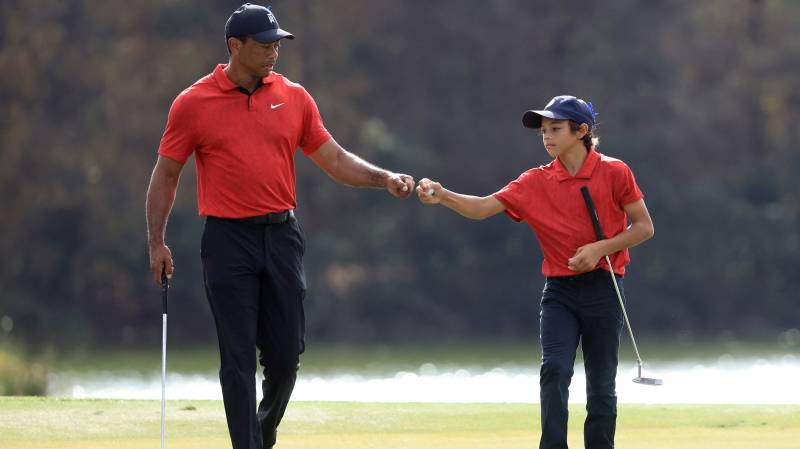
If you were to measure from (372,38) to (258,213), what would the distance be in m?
29.0

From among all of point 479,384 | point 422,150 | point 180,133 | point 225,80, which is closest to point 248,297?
point 180,133

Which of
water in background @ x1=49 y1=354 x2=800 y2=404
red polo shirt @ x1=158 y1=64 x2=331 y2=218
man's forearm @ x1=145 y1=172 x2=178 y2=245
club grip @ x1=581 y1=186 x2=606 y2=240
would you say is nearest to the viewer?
red polo shirt @ x1=158 y1=64 x2=331 y2=218

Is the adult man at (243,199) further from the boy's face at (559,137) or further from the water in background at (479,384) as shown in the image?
the water in background at (479,384)

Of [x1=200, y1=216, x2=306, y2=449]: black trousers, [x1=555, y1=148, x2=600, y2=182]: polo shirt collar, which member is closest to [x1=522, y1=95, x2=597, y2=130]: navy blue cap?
[x1=555, y1=148, x2=600, y2=182]: polo shirt collar

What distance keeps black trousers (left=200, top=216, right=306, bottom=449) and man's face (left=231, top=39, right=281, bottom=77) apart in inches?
23.0

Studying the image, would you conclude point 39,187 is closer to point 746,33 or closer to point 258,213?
point 746,33

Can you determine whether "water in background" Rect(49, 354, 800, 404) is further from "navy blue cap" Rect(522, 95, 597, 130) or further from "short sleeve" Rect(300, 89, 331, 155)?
"short sleeve" Rect(300, 89, 331, 155)

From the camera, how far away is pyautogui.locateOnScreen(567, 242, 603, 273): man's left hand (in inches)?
250

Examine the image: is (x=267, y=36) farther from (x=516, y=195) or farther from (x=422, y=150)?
(x=422, y=150)

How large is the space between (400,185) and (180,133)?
881 millimetres

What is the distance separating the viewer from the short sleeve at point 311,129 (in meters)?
6.50

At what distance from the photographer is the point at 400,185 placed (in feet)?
21.3

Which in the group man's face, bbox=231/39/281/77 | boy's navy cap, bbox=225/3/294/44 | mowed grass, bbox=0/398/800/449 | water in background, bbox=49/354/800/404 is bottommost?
mowed grass, bbox=0/398/800/449

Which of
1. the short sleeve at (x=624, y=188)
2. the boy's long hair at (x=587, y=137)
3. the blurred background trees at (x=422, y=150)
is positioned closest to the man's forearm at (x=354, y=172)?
the boy's long hair at (x=587, y=137)
